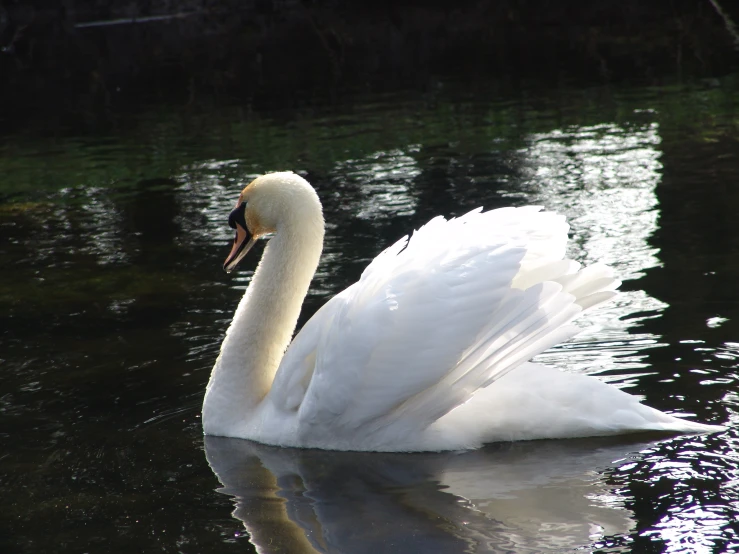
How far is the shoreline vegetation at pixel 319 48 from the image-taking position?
21109 mm

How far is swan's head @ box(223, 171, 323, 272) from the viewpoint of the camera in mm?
5852

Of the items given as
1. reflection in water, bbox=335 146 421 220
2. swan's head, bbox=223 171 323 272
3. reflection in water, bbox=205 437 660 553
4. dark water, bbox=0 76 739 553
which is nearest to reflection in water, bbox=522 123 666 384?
dark water, bbox=0 76 739 553

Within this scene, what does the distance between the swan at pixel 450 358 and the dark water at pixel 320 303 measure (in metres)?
0.13

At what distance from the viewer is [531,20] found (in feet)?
101

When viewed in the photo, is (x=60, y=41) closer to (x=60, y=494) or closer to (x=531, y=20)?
(x=531, y=20)

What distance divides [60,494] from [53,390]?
61.8 inches

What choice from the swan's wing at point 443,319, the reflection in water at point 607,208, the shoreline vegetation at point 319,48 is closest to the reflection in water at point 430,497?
the swan's wing at point 443,319

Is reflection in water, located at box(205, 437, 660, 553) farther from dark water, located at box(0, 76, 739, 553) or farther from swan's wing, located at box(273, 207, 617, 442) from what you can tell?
swan's wing, located at box(273, 207, 617, 442)

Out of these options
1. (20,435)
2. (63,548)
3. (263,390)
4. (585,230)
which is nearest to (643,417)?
(263,390)

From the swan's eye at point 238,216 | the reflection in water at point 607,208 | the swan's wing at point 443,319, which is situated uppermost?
the swan's eye at point 238,216

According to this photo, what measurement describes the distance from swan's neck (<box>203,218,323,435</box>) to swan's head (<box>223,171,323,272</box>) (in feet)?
0.12

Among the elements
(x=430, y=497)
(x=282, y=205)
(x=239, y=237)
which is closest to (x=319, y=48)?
(x=239, y=237)

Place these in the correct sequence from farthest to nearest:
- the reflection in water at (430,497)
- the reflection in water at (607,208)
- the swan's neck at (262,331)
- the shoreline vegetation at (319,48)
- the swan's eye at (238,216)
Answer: the shoreline vegetation at (319,48) < the reflection in water at (607,208) < the swan's eye at (238,216) < the swan's neck at (262,331) < the reflection in water at (430,497)

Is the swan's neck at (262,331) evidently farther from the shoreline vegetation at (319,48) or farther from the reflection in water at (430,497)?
the shoreline vegetation at (319,48)
